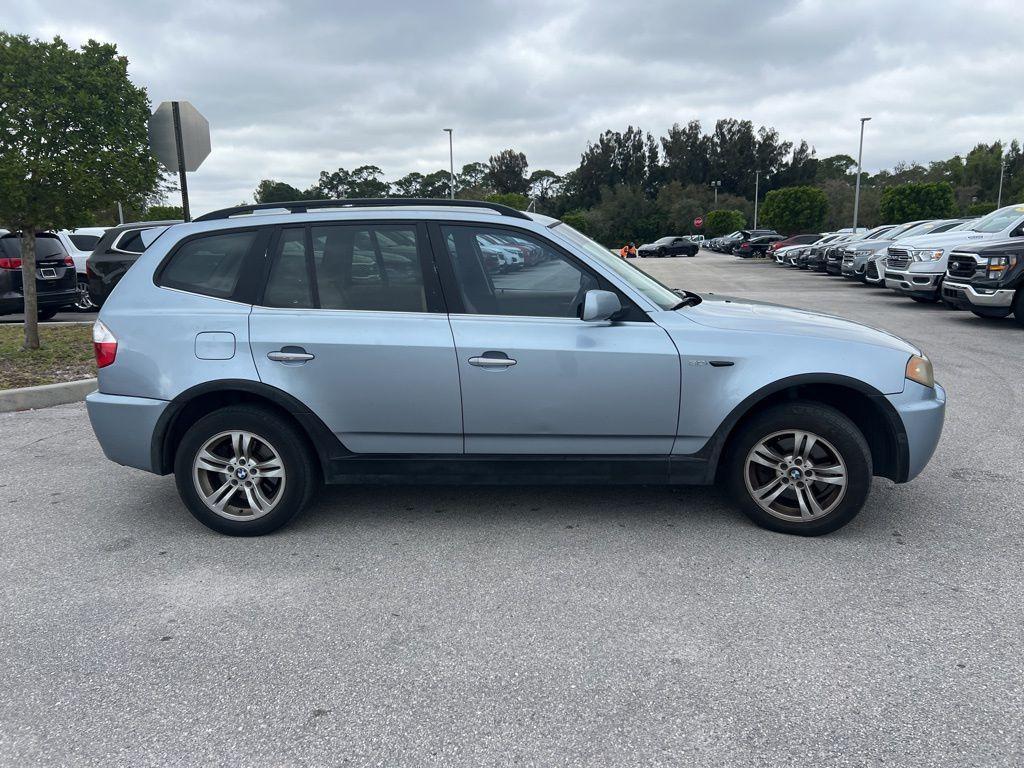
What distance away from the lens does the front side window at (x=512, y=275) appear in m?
4.14

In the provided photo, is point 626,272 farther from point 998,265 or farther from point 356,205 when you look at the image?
point 998,265

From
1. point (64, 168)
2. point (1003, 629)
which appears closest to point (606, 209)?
point (64, 168)

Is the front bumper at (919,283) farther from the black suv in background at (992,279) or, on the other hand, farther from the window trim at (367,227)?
the window trim at (367,227)

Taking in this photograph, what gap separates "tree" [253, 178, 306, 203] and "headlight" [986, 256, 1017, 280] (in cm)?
4460

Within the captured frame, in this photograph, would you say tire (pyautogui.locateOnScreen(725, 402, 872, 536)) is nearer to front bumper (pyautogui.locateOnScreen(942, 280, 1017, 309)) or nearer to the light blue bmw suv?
the light blue bmw suv

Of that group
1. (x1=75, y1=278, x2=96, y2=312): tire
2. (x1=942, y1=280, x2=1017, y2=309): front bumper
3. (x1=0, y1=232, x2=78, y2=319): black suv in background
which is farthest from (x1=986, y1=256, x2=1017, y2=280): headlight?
(x1=75, y1=278, x2=96, y2=312): tire

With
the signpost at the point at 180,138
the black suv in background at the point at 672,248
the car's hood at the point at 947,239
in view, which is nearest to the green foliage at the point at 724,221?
the black suv in background at the point at 672,248

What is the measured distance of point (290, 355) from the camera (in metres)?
4.09

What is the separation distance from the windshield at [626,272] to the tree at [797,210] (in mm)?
48406

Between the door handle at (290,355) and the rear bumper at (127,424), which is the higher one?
the door handle at (290,355)

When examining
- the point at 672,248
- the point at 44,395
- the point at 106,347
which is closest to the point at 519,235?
the point at 106,347

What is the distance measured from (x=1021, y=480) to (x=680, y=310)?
8.64 ft

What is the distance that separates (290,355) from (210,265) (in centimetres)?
75

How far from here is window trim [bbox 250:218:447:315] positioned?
4160 millimetres
